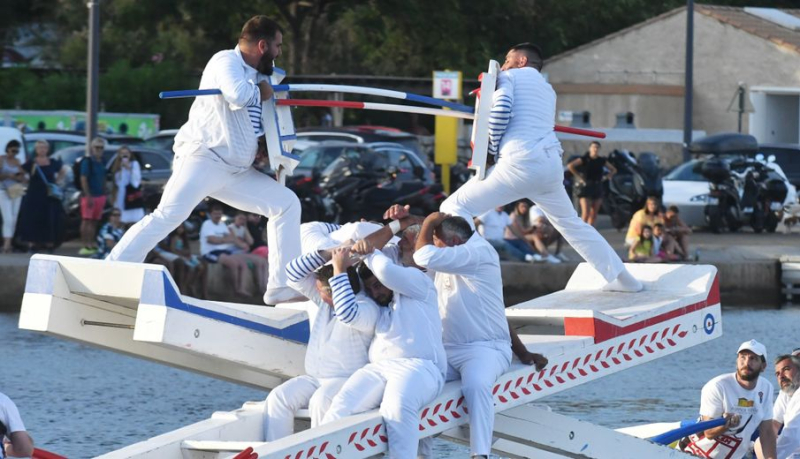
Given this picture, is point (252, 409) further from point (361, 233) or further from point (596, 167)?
point (596, 167)

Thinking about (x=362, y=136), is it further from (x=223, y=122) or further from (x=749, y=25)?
(x=223, y=122)

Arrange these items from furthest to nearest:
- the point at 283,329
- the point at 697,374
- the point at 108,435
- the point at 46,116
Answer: the point at 46,116 < the point at 697,374 < the point at 108,435 < the point at 283,329

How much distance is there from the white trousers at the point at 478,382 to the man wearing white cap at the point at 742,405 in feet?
6.89

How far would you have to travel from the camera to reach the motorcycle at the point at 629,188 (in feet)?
86.3

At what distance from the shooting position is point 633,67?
4622cm

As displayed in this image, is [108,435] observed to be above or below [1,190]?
below

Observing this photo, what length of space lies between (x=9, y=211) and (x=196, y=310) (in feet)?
42.9

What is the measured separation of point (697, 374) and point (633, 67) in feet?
96.5

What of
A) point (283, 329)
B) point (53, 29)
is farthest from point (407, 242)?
point (53, 29)

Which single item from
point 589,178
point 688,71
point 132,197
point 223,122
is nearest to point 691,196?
point 589,178

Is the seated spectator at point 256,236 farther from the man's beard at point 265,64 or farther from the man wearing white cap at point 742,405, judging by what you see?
the man's beard at point 265,64

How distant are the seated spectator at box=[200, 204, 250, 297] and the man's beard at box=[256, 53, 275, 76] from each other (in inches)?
427

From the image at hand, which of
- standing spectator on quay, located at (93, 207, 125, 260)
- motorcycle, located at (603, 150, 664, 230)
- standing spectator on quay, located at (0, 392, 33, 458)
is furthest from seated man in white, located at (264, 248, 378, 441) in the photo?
motorcycle, located at (603, 150, 664, 230)

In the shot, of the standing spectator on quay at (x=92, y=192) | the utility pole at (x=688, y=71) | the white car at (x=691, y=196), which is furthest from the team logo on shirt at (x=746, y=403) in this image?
the utility pole at (x=688, y=71)
